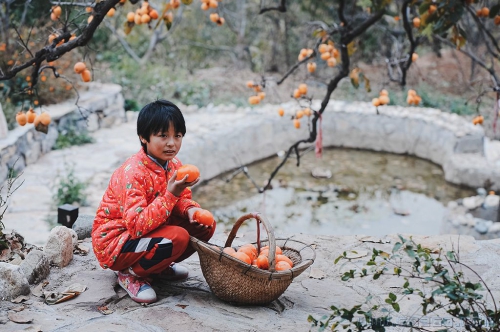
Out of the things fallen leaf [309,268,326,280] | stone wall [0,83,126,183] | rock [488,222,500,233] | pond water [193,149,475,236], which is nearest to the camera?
fallen leaf [309,268,326,280]

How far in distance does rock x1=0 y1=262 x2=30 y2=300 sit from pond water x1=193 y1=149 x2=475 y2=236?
3397 millimetres

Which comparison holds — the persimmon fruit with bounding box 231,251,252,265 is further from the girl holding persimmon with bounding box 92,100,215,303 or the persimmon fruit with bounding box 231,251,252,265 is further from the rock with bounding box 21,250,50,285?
the rock with bounding box 21,250,50,285

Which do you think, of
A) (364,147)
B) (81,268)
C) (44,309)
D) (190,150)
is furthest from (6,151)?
(364,147)

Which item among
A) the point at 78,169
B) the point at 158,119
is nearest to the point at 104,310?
the point at 158,119

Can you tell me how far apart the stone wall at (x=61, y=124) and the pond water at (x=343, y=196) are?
1.82m

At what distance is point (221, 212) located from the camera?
6.58 metres

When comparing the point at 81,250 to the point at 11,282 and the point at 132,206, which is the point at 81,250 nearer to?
the point at 11,282

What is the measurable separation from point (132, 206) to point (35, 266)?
2.24 ft

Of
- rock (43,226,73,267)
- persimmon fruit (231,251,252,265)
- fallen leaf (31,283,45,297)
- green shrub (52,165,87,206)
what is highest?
persimmon fruit (231,251,252,265)

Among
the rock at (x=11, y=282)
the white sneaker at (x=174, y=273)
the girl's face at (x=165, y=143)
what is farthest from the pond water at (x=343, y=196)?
the rock at (x=11, y=282)

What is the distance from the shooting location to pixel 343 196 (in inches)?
279

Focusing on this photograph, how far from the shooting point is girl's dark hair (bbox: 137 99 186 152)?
245 cm

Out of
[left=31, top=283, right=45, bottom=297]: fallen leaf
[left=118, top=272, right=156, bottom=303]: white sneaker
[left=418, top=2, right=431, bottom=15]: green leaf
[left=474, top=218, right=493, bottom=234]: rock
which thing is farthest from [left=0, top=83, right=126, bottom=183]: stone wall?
[left=474, top=218, right=493, bottom=234]: rock

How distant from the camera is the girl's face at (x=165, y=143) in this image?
2477mm
